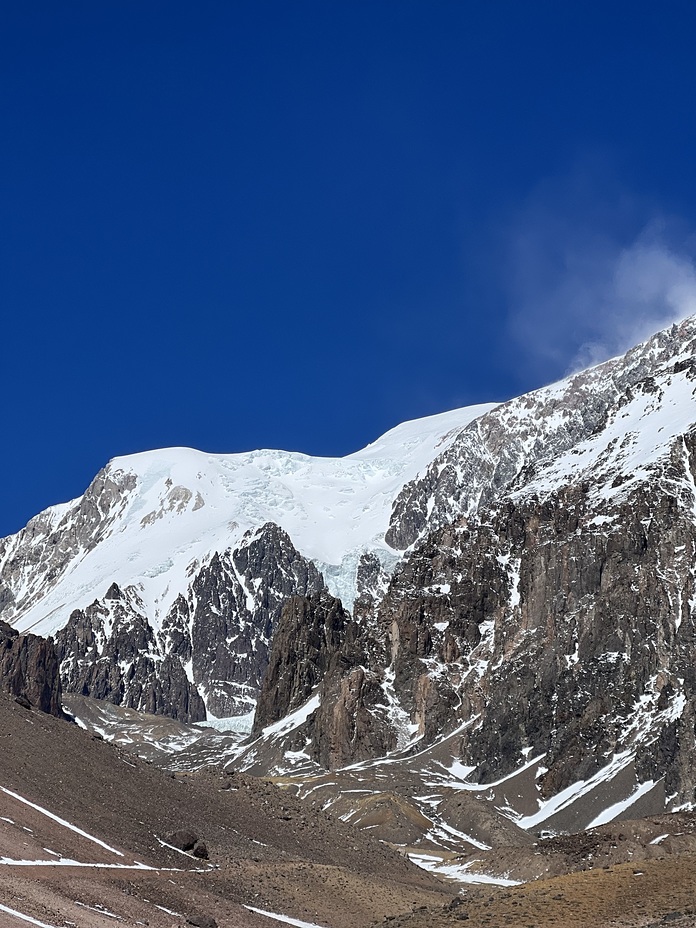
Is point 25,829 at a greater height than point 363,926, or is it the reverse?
point 25,829

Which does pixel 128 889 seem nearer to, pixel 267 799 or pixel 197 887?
pixel 197 887

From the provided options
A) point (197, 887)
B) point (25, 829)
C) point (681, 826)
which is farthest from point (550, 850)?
point (25, 829)

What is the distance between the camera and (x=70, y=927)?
50.7 meters

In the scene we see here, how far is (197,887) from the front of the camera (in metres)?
66.4

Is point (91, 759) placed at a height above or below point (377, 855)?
above

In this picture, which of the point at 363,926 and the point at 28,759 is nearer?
the point at 363,926

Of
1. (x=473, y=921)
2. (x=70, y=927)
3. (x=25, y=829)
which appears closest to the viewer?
(x=70, y=927)

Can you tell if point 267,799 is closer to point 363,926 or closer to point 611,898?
point 363,926

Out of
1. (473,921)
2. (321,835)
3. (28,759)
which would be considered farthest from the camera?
(321,835)

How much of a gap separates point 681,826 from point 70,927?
74.5 metres

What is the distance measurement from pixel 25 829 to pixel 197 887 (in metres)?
9.64

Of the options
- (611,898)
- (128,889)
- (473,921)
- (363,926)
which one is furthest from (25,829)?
(611,898)

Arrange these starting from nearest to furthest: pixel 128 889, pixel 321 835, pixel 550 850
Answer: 1. pixel 128 889
2. pixel 321 835
3. pixel 550 850

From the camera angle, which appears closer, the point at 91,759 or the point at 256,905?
the point at 256,905
